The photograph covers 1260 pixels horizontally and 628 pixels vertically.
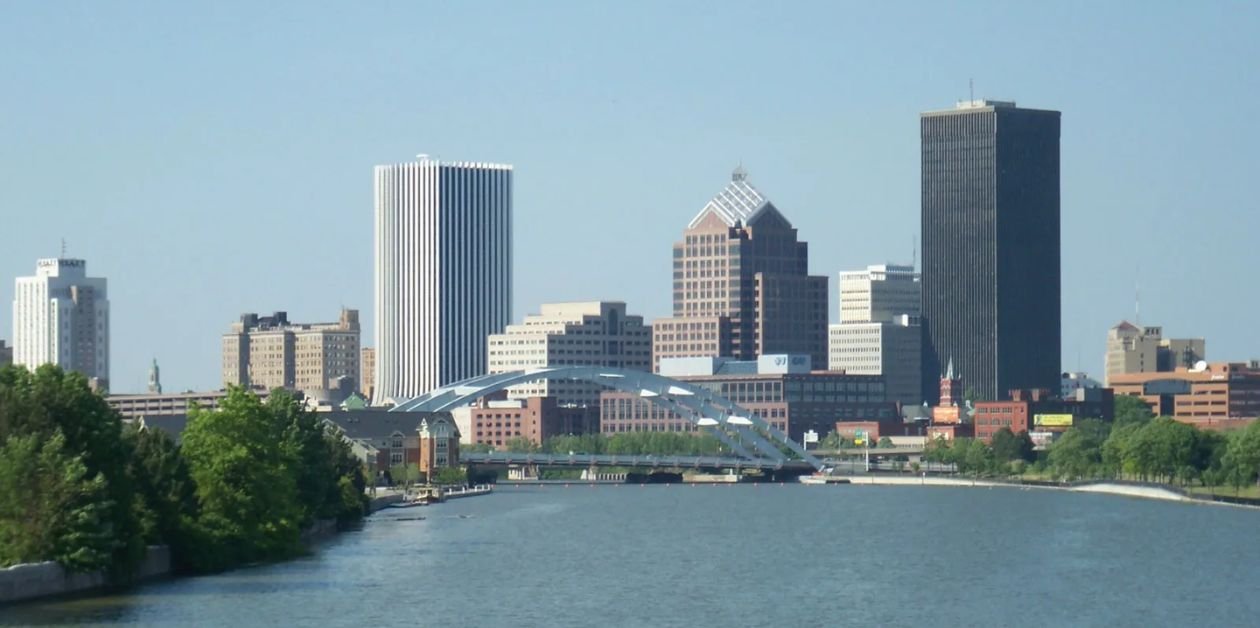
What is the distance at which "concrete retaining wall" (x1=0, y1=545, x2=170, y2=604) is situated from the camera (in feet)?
216

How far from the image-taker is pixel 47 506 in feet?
222

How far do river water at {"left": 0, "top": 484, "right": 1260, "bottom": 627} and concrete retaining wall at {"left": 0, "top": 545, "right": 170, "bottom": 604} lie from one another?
0.85 metres

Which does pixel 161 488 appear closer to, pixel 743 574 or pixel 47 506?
pixel 47 506

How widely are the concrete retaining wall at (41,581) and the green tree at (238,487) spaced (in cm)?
970

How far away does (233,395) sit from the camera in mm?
87938

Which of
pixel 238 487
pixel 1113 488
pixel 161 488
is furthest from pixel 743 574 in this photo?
pixel 1113 488

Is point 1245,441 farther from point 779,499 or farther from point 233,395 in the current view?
point 233,395

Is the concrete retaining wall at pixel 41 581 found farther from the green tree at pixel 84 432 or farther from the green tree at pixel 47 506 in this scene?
the green tree at pixel 84 432

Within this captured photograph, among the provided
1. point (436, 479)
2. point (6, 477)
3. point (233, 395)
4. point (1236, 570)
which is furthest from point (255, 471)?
point (436, 479)

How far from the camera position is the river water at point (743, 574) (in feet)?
222

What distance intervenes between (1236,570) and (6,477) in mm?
38860

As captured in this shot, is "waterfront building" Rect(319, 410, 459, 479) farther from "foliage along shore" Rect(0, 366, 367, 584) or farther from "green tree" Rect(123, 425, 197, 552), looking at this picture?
"green tree" Rect(123, 425, 197, 552)

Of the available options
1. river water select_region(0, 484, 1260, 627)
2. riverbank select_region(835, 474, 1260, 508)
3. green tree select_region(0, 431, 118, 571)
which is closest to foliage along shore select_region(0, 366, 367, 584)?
green tree select_region(0, 431, 118, 571)

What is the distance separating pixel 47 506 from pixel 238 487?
57.1 feet
